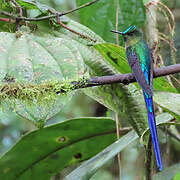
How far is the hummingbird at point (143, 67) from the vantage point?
1419mm

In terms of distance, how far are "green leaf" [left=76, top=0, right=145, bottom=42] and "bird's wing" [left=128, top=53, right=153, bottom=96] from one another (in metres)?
0.63

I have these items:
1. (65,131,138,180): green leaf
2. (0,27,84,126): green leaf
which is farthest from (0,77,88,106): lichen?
(65,131,138,180): green leaf

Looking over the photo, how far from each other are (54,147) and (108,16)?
0.90 meters

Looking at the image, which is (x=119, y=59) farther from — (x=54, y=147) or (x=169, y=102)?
(x=54, y=147)

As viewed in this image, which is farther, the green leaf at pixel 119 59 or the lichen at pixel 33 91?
the green leaf at pixel 119 59

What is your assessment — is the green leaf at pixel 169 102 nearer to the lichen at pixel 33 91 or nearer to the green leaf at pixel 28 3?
the lichen at pixel 33 91

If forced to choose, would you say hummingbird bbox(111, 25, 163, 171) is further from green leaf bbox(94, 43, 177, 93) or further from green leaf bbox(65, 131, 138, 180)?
green leaf bbox(65, 131, 138, 180)

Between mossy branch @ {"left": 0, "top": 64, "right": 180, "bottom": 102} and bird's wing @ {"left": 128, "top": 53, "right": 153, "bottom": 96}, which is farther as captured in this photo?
bird's wing @ {"left": 128, "top": 53, "right": 153, "bottom": 96}

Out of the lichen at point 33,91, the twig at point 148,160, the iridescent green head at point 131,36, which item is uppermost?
the iridescent green head at point 131,36

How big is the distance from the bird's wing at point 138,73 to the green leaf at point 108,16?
24.8 inches

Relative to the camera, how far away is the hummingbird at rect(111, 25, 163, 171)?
1.42m

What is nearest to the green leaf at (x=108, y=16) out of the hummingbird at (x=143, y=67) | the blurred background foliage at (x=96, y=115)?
the hummingbird at (x=143, y=67)

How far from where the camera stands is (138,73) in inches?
59.9

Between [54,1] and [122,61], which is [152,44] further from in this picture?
[54,1]
